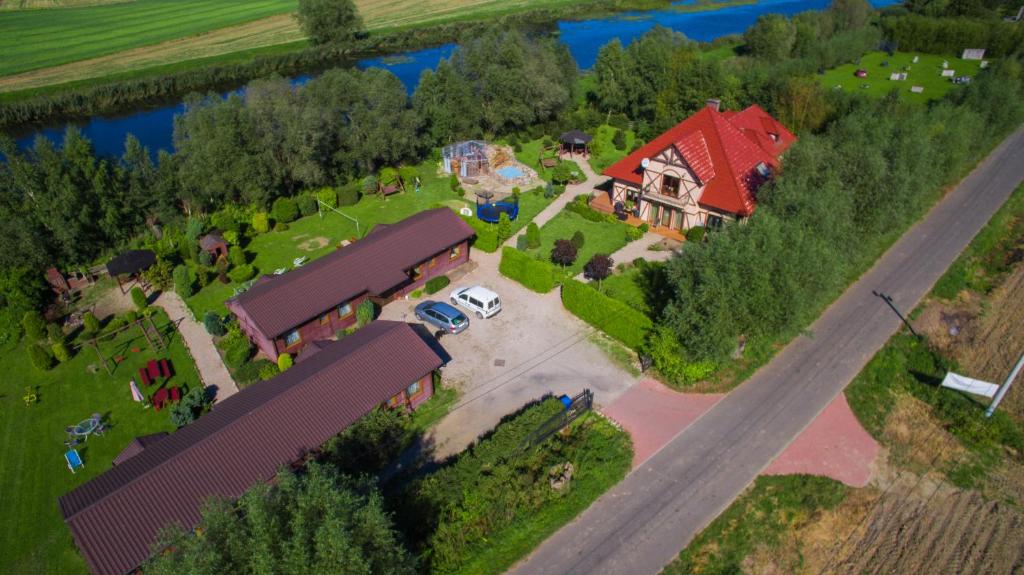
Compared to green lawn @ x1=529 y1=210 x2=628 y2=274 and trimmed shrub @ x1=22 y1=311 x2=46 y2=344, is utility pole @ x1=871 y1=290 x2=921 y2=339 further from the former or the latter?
trimmed shrub @ x1=22 y1=311 x2=46 y2=344

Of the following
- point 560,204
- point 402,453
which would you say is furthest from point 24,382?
point 560,204

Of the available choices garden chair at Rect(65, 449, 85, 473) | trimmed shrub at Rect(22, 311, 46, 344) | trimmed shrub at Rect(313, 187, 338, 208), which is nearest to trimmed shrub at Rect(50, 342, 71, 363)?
trimmed shrub at Rect(22, 311, 46, 344)

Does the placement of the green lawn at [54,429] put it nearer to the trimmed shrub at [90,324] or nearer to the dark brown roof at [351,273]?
the trimmed shrub at [90,324]

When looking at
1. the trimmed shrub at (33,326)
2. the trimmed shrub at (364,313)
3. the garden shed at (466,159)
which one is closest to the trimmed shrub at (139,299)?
the trimmed shrub at (33,326)

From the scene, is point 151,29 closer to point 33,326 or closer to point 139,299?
point 139,299

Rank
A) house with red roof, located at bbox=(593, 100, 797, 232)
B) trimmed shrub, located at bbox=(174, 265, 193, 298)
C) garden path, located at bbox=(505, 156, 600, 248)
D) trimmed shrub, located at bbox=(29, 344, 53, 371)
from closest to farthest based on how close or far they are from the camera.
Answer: trimmed shrub, located at bbox=(29, 344, 53, 371) < trimmed shrub, located at bbox=(174, 265, 193, 298) < house with red roof, located at bbox=(593, 100, 797, 232) < garden path, located at bbox=(505, 156, 600, 248)

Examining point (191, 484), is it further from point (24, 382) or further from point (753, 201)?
point (753, 201)
